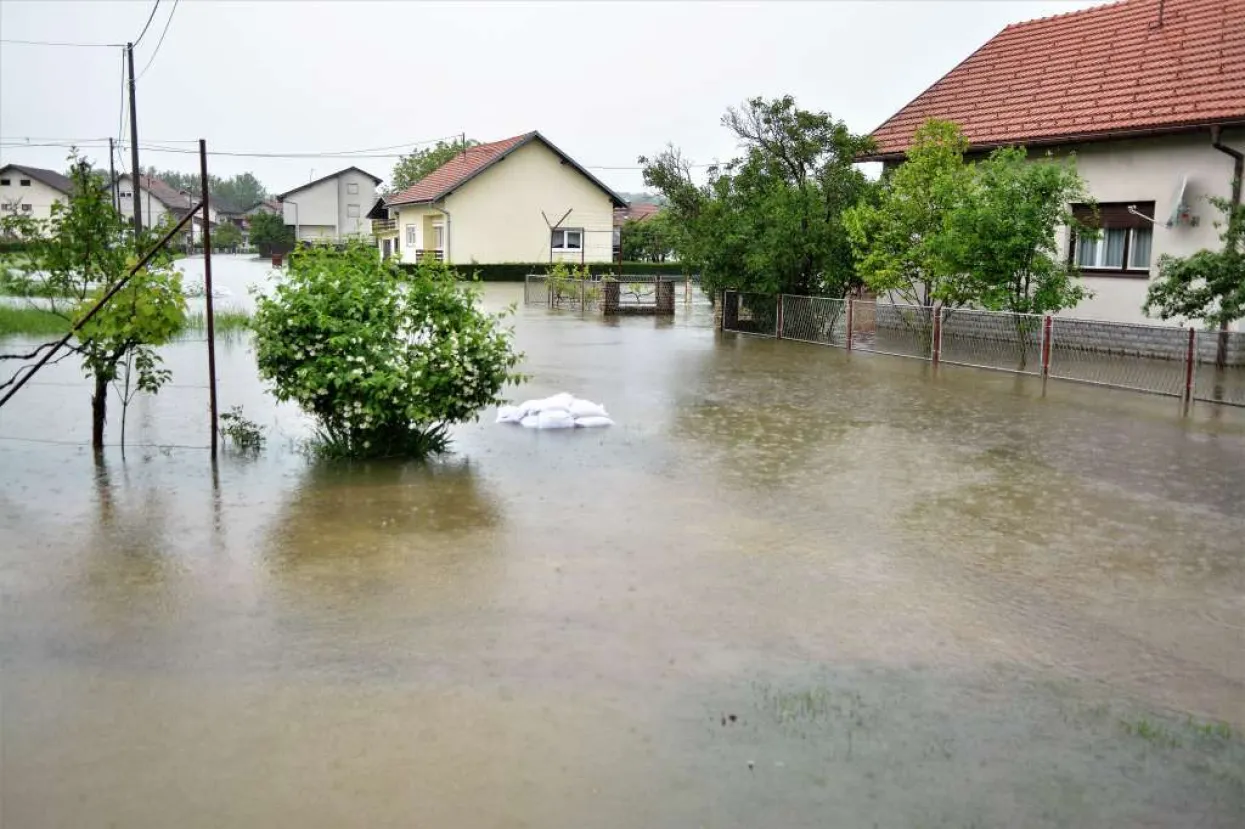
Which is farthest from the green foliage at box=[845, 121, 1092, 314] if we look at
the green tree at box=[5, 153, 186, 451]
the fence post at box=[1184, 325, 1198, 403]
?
the green tree at box=[5, 153, 186, 451]

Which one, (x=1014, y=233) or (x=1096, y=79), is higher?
(x=1096, y=79)

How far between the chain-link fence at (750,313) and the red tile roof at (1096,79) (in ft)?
13.2

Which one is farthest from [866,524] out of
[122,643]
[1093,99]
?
[1093,99]

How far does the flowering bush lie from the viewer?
962cm

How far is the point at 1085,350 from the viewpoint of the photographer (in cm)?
1691

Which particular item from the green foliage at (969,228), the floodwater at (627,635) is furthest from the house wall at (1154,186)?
the floodwater at (627,635)

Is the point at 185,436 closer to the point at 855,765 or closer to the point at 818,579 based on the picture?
the point at 818,579

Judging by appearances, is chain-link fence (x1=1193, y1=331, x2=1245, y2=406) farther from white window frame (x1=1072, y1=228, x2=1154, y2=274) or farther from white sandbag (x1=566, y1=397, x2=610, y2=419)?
white sandbag (x1=566, y1=397, x2=610, y2=419)

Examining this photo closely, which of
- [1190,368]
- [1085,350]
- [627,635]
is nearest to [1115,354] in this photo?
[1085,350]

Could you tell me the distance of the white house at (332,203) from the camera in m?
96.6

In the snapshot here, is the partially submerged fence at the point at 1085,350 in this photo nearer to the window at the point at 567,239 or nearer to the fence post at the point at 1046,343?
the fence post at the point at 1046,343

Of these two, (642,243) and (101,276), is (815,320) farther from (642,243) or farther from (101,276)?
(642,243)

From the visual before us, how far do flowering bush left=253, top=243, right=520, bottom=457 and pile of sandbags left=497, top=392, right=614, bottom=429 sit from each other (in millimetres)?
1603

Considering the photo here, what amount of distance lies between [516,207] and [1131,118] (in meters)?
36.5
